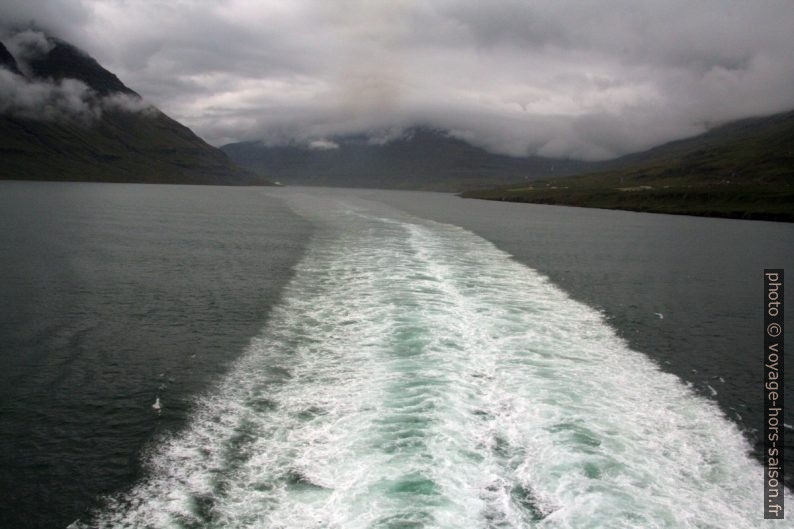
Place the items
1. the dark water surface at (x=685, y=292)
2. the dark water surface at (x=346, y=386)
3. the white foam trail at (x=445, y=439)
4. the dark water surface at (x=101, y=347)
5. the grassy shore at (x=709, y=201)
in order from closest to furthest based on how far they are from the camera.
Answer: the white foam trail at (x=445, y=439) → the dark water surface at (x=346, y=386) → the dark water surface at (x=101, y=347) → the dark water surface at (x=685, y=292) → the grassy shore at (x=709, y=201)

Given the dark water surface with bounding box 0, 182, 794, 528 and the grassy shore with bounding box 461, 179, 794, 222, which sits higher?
the grassy shore with bounding box 461, 179, 794, 222

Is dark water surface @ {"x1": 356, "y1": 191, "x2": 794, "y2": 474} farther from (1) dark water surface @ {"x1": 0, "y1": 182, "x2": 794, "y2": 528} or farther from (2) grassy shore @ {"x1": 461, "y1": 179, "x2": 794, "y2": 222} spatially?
(2) grassy shore @ {"x1": 461, "y1": 179, "x2": 794, "y2": 222}

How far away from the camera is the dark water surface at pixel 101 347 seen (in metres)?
11.7

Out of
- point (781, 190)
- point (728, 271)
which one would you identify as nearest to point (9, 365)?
point (728, 271)

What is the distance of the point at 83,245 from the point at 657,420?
43.5 meters

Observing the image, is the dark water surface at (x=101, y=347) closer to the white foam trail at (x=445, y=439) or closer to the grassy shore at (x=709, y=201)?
the white foam trail at (x=445, y=439)

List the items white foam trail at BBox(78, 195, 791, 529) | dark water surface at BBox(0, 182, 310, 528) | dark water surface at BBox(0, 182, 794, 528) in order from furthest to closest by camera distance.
A: dark water surface at BBox(0, 182, 310, 528), dark water surface at BBox(0, 182, 794, 528), white foam trail at BBox(78, 195, 791, 529)

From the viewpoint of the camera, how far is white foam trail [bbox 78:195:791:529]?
10102 millimetres

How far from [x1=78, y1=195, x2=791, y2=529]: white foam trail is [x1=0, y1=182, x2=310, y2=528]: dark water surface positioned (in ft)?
3.82

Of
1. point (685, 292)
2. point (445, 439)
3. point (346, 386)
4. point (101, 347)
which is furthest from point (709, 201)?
point (101, 347)

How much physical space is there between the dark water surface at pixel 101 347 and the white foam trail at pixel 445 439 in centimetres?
116

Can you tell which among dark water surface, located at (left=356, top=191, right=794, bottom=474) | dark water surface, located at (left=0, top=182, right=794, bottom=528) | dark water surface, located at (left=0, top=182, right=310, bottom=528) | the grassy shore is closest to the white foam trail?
dark water surface, located at (left=0, top=182, right=794, bottom=528)

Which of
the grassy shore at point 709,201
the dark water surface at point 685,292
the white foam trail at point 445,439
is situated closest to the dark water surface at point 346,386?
the white foam trail at point 445,439

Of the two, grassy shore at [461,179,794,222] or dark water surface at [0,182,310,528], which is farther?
grassy shore at [461,179,794,222]
